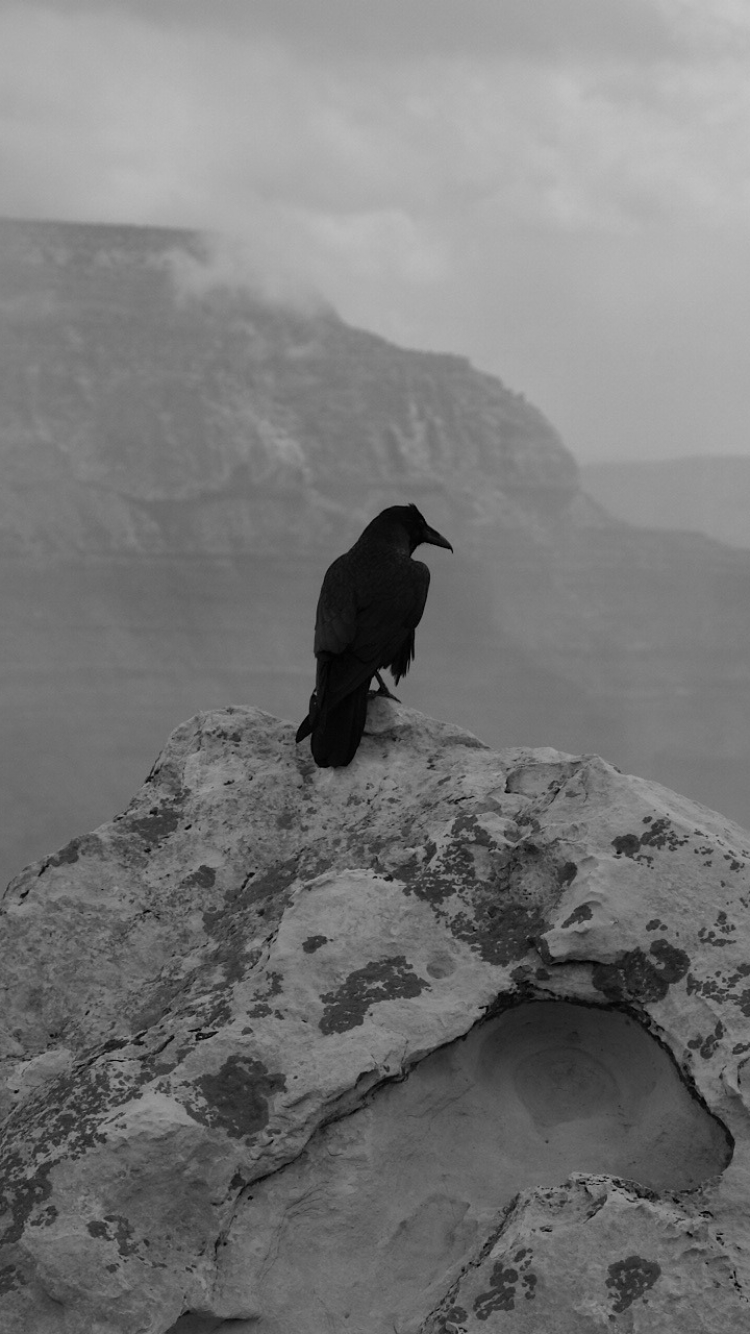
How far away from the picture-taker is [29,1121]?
536cm

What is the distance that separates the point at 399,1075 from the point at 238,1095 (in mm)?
578

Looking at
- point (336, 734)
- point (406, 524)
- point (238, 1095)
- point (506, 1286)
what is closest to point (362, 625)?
point (336, 734)

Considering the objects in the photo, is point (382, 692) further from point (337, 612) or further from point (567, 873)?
point (567, 873)

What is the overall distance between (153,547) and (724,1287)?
637 ft

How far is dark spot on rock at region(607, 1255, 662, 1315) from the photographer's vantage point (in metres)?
4.64

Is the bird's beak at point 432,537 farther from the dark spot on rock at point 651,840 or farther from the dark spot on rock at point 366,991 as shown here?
the dark spot on rock at point 366,991

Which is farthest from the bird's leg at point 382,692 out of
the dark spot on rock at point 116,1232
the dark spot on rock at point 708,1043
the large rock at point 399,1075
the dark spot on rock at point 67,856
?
the dark spot on rock at point 116,1232

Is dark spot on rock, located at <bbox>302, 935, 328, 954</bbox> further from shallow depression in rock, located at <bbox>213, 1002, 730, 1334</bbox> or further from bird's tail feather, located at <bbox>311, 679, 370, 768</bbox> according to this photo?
bird's tail feather, located at <bbox>311, 679, 370, 768</bbox>

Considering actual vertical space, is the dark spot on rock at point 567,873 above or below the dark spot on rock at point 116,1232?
above

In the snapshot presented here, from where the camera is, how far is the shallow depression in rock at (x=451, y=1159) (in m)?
5.05

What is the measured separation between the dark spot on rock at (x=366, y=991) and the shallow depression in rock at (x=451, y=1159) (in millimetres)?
269

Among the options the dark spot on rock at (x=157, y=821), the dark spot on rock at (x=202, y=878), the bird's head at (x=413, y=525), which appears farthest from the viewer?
the bird's head at (x=413, y=525)

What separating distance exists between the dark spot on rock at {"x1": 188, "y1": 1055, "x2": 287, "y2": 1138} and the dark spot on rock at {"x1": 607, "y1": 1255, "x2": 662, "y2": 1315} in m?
1.30

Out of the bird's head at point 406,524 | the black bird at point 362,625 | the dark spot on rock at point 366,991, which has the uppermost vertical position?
the bird's head at point 406,524
